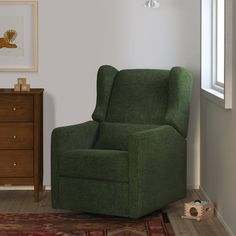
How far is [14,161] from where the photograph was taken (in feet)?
18.8

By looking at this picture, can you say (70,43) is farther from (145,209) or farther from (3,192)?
(145,209)

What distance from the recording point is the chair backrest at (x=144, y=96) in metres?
5.44

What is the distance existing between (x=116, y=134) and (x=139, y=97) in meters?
0.37

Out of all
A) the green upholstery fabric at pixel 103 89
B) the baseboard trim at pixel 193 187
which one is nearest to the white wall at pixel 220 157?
the baseboard trim at pixel 193 187

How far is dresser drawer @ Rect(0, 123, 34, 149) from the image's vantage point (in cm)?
570

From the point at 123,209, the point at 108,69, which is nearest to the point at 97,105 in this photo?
the point at 108,69

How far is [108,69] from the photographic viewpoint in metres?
5.78

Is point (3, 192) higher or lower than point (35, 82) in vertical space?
lower

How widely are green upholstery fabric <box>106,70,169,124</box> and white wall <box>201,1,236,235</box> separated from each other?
0.40 m

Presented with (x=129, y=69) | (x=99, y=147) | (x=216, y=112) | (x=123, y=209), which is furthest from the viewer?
(x=129, y=69)

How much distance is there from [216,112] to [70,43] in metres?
1.59

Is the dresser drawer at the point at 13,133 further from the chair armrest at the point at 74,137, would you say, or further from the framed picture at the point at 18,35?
the framed picture at the point at 18,35

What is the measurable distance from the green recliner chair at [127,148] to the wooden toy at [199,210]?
19cm

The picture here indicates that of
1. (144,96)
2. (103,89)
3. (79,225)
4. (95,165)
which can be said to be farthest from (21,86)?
(79,225)
